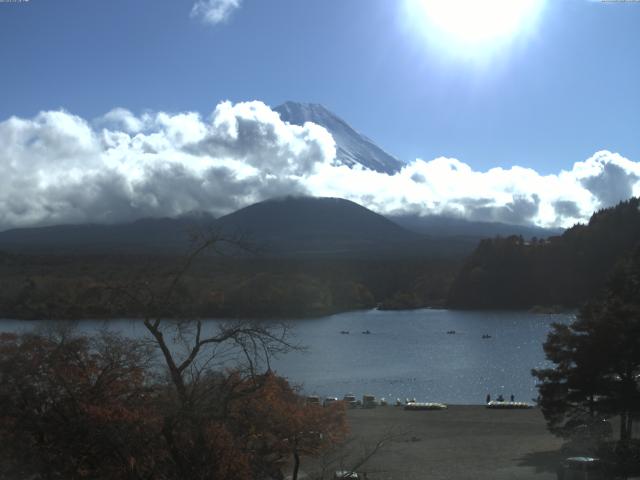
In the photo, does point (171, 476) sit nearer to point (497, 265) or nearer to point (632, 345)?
point (632, 345)

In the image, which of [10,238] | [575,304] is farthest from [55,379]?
[10,238]

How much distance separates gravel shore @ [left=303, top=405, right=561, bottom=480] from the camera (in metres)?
10.9

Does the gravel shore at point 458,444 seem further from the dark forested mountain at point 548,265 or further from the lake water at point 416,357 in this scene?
the dark forested mountain at point 548,265

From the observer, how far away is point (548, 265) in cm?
6994

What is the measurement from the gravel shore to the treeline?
3.20 meters

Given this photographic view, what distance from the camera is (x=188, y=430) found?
5.44 meters

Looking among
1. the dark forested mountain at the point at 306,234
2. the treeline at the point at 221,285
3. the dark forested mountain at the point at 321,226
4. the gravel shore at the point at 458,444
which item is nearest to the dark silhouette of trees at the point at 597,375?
the gravel shore at the point at 458,444

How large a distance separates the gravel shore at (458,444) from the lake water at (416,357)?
2112 mm

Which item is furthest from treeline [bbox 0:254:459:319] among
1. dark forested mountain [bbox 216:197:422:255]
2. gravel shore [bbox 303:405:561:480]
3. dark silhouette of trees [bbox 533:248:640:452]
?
dark forested mountain [bbox 216:197:422:255]

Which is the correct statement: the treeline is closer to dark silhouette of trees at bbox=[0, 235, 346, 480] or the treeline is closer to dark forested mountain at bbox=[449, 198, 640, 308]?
dark silhouette of trees at bbox=[0, 235, 346, 480]

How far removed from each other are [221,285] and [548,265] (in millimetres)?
44021

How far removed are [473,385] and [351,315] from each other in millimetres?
38753

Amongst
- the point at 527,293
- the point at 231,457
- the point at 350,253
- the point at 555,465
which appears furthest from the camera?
the point at 350,253

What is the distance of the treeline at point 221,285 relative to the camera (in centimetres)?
675
